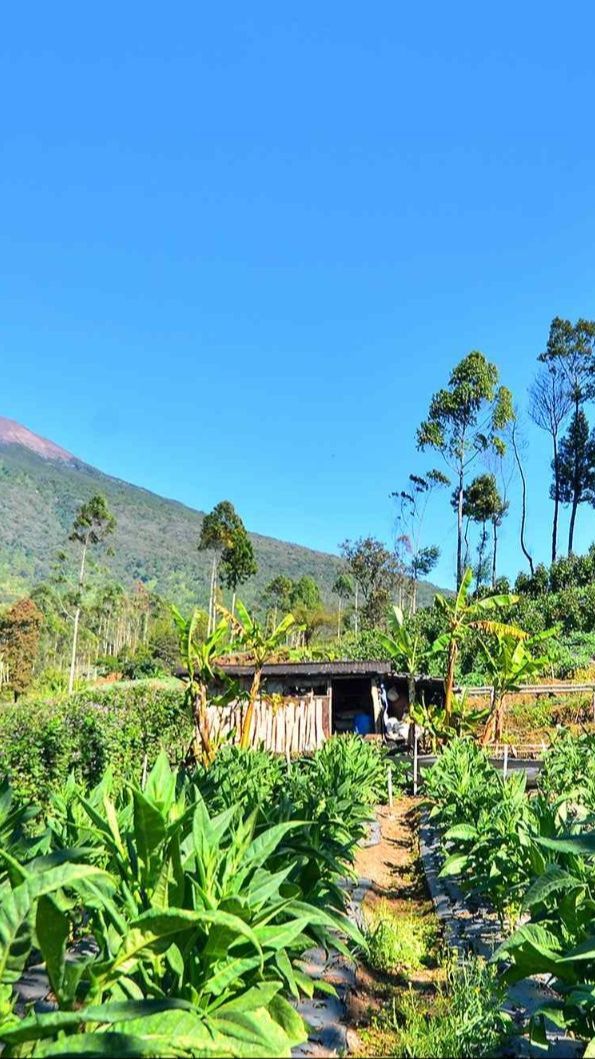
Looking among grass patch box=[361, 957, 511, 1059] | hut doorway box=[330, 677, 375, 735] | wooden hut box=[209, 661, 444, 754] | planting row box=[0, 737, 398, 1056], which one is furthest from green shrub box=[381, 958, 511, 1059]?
hut doorway box=[330, 677, 375, 735]

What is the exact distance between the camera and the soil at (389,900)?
10.2 ft

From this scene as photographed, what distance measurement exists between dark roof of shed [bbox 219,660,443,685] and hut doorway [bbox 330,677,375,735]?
4.72 ft

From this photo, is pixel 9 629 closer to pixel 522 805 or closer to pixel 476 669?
pixel 476 669

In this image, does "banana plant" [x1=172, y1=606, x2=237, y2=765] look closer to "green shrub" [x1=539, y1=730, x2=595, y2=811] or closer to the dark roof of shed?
"green shrub" [x1=539, y1=730, x2=595, y2=811]

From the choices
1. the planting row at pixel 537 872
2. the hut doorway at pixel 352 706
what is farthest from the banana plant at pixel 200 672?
the hut doorway at pixel 352 706

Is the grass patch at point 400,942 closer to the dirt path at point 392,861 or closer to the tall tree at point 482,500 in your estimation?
the dirt path at point 392,861

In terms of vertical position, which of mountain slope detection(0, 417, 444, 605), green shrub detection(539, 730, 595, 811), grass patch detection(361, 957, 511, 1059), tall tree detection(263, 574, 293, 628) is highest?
mountain slope detection(0, 417, 444, 605)

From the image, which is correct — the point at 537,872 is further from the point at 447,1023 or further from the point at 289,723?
the point at 289,723

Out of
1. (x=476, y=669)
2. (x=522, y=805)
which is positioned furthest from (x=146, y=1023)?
(x=476, y=669)

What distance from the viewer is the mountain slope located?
13125 centimetres

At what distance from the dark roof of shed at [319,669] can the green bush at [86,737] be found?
487 cm

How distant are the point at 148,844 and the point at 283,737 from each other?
15.1 metres

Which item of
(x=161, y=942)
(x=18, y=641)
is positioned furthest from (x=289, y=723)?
(x=18, y=641)

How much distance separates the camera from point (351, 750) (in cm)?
889
